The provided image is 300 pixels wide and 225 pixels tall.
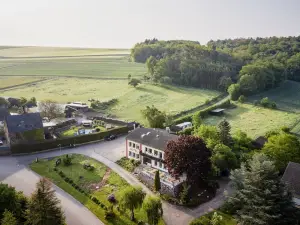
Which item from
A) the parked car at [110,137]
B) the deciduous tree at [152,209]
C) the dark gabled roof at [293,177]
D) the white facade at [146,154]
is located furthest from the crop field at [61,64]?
the deciduous tree at [152,209]

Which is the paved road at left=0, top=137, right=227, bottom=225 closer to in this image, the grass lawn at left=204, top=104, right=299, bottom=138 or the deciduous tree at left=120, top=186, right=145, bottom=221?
the deciduous tree at left=120, top=186, right=145, bottom=221

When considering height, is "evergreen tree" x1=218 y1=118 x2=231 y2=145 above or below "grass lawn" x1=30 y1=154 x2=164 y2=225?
above

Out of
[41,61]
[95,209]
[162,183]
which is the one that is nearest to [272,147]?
[162,183]

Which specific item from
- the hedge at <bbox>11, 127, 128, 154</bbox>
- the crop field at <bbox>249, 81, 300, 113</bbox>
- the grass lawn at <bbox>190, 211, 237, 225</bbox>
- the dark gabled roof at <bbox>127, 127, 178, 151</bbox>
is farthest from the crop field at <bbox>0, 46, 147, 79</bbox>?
the grass lawn at <bbox>190, 211, 237, 225</bbox>

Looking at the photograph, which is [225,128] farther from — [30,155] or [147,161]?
[30,155]

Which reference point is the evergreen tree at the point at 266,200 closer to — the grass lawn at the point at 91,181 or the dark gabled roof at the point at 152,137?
the grass lawn at the point at 91,181

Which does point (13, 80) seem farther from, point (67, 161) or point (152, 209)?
point (152, 209)
